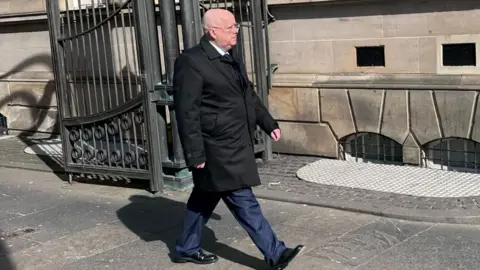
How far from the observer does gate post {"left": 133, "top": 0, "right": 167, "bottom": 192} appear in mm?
7320

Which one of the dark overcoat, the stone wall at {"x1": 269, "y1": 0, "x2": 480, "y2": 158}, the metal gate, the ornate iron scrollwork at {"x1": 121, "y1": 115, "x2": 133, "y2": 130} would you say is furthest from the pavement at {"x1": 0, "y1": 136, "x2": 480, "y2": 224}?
the dark overcoat

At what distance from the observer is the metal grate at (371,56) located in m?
8.18

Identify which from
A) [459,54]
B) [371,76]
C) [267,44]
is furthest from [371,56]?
[267,44]

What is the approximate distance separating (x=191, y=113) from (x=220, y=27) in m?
0.62

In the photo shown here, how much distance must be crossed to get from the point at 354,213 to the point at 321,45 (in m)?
2.83

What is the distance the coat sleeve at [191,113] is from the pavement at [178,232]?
101 cm

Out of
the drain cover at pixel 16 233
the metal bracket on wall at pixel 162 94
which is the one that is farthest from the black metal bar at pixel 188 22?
the drain cover at pixel 16 233

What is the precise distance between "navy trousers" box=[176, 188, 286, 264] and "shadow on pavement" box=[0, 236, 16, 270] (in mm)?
1538

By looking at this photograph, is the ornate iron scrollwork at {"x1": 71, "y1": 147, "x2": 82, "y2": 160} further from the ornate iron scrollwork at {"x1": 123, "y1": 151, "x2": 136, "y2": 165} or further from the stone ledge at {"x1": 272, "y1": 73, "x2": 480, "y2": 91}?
the stone ledge at {"x1": 272, "y1": 73, "x2": 480, "y2": 91}

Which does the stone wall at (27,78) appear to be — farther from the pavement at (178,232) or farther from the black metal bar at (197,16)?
the black metal bar at (197,16)

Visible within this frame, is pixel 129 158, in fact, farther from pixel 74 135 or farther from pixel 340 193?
pixel 340 193

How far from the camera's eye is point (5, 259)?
5902 mm

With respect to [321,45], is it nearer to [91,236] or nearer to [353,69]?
[353,69]

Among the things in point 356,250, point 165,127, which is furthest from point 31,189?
point 356,250
